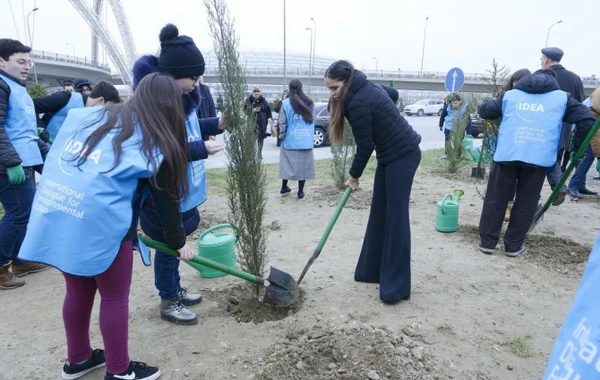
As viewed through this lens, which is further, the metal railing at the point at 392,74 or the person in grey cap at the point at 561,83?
the metal railing at the point at 392,74

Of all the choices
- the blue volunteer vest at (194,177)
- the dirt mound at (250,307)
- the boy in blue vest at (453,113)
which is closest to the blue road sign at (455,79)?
the boy in blue vest at (453,113)

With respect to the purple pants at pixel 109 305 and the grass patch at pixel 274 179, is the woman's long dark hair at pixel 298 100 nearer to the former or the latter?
the grass patch at pixel 274 179

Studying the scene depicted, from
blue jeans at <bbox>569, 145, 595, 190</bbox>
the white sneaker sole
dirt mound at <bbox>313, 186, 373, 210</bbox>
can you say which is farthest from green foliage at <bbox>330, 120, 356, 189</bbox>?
the white sneaker sole

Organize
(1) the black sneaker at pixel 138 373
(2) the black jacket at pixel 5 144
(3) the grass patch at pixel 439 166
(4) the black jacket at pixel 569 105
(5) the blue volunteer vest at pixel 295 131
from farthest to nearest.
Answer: (3) the grass patch at pixel 439 166, (5) the blue volunteer vest at pixel 295 131, (4) the black jacket at pixel 569 105, (2) the black jacket at pixel 5 144, (1) the black sneaker at pixel 138 373

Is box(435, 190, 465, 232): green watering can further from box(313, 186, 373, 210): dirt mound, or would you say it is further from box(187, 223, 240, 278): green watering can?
box(187, 223, 240, 278): green watering can

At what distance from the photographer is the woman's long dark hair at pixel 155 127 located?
76.2 inches

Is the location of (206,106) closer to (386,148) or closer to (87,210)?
(386,148)

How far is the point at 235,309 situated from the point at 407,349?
1.32 metres

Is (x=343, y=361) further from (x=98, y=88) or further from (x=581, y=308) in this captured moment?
(x=98, y=88)

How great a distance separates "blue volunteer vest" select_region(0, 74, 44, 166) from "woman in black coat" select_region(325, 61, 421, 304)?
101 inches

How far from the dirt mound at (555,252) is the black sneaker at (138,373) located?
11.7 feet

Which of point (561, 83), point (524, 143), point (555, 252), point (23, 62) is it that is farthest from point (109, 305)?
point (561, 83)

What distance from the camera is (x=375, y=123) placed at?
3213 mm

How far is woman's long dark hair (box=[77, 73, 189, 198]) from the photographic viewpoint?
1.94 meters
